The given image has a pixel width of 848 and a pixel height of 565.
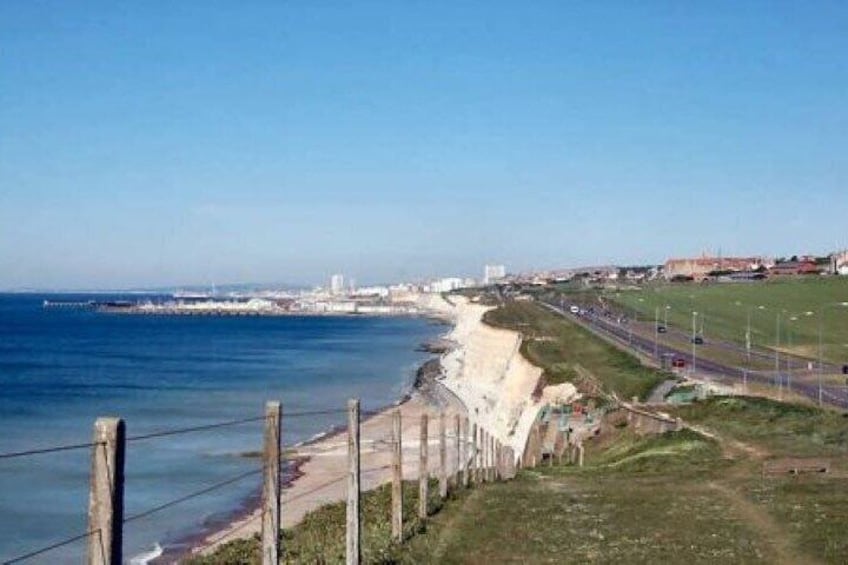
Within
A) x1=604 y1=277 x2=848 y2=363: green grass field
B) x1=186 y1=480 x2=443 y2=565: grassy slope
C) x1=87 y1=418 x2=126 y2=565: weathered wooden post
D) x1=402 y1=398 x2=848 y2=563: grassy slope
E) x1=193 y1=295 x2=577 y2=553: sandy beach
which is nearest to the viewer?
x1=87 y1=418 x2=126 y2=565: weathered wooden post

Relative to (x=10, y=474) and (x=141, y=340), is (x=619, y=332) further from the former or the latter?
(x=141, y=340)

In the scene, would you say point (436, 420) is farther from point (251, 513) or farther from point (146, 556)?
point (146, 556)

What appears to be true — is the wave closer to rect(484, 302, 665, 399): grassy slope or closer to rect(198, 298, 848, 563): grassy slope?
rect(198, 298, 848, 563): grassy slope

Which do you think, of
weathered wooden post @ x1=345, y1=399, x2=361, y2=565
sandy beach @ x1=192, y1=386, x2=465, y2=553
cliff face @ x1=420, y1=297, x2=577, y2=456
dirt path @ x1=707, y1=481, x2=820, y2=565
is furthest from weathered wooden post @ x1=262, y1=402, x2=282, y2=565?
cliff face @ x1=420, y1=297, x2=577, y2=456

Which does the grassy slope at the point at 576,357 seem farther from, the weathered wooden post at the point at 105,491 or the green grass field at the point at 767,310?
the weathered wooden post at the point at 105,491

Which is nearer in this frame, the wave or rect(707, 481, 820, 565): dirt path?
rect(707, 481, 820, 565): dirt path

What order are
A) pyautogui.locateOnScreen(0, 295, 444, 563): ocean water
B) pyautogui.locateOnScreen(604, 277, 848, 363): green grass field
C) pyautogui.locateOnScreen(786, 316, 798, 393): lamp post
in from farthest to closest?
pyautogui.locateOnScreen(604, 277, 848, 363): green grass field → pyautogui.locateOnScreen(786, 316, 798, 393): lamp post → pyautogui.locateOnScreen(0, 295, 444, 563): ocean water

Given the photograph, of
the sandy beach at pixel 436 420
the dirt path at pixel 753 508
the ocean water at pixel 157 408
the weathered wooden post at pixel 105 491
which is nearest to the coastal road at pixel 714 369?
the sandy beach at pixel 436 420
